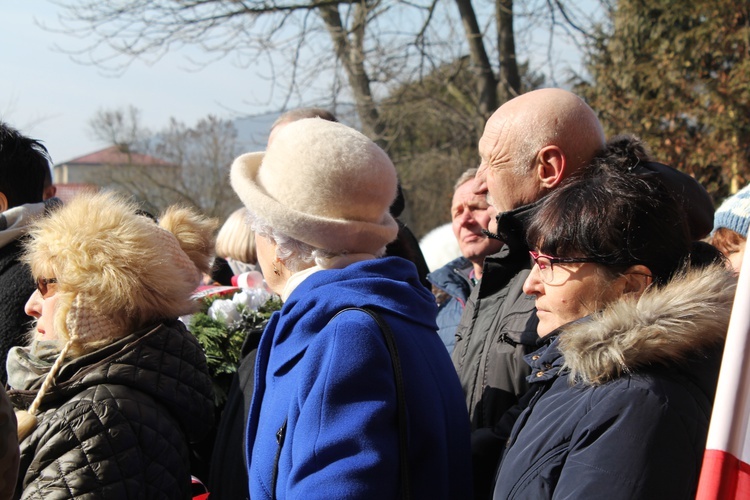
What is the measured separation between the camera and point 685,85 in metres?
7.58

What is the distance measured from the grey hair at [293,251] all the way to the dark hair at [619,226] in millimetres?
572

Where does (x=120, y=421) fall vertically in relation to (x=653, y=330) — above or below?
below

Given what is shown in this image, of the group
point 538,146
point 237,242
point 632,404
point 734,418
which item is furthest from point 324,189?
point 237,242

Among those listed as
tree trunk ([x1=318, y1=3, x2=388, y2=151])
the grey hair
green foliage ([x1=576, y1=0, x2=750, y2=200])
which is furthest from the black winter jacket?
tree trunk ([x1=318, y1=3, x2=388, y2=151])

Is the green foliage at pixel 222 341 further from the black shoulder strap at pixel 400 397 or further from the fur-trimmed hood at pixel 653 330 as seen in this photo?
the fur-trimmed hood at pixel 653 330

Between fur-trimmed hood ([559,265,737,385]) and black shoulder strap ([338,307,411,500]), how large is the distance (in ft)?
1.26

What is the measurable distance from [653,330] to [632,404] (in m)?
0.17

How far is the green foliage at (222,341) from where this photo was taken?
2846 mm

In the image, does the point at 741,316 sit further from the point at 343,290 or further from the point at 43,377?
the point at 43,377

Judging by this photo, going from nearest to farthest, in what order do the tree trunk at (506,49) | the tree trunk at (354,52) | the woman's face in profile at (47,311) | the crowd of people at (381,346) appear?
the crowd of people at (381,346)
the woman's face in profile at (47,311)
the tree trunk at (506,49)
the tree trunk at (354,52)

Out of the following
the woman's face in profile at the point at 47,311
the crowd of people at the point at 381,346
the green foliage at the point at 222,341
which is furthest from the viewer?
the green foliage at the point at 222,341

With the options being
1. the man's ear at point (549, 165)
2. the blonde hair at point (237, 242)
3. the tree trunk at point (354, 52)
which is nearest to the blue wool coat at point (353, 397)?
the man's ear at point (549, 165)

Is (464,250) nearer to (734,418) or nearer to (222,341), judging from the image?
(222,341)

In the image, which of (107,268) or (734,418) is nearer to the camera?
(734,418)
